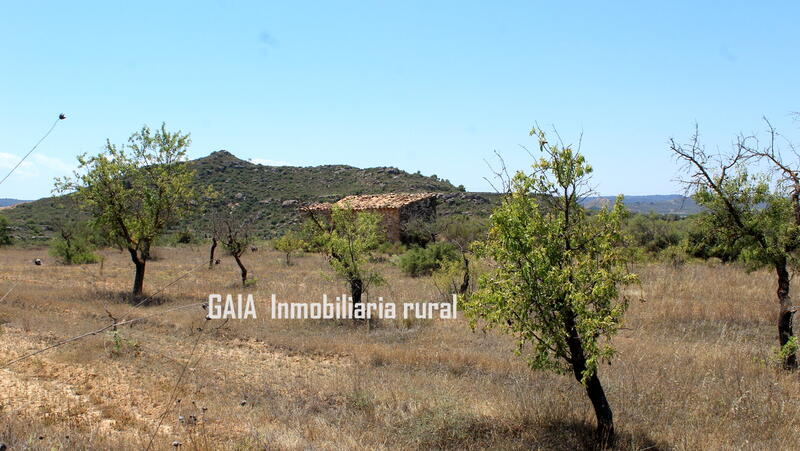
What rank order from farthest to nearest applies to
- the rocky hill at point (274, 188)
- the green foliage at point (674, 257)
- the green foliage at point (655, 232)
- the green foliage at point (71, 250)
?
the rocky hill at point (274, 188)
the green foliage at point (655, 232)
the green foliage at point (71, 250)
the green foliage at point (674, 257)

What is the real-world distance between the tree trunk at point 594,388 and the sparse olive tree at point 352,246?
8422mm

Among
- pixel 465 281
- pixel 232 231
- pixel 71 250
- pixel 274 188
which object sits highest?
pixel 274 188

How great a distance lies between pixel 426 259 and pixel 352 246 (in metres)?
9.24

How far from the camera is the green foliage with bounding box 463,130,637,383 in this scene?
16.6ft

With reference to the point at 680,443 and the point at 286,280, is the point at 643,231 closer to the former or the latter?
the point at 286,280

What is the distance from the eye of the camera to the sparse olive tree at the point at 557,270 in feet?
16.6

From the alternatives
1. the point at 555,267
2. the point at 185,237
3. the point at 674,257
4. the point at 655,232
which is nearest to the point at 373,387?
the point at 555,267

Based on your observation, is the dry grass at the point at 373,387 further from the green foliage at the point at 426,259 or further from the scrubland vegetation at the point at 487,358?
the green foliage at the point at 426,259

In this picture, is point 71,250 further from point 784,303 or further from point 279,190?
point 279,190

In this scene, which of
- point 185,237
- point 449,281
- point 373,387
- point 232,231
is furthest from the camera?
point 185,237

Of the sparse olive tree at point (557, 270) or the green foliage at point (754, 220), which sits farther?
the green foliage at point (754, 220)

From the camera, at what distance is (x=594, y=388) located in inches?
214

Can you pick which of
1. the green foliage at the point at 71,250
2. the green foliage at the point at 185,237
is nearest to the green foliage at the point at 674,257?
the green foliage at the point at 71,250

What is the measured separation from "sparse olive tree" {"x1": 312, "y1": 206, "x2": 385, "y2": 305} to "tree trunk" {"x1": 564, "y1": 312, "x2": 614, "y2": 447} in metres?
8.42
